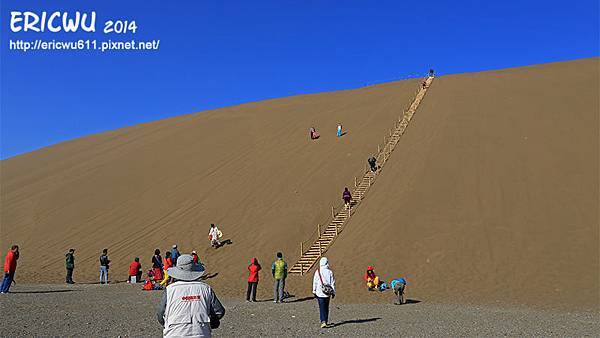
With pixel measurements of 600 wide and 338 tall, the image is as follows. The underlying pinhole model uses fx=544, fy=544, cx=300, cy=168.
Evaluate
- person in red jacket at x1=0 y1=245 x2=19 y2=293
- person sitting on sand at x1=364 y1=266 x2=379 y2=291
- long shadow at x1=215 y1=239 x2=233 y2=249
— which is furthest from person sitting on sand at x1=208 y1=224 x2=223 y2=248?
person in red jacket at x1=0 y1=245 x2=19 y2=293

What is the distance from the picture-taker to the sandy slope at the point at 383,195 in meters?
18.0

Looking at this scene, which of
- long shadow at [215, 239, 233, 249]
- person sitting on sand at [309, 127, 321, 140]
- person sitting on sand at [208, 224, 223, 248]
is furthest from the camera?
person sitting on sand at [309, 127, 321, 140]

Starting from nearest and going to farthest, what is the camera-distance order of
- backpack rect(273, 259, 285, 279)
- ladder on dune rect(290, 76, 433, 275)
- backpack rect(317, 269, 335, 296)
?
backpack rect(317, 269, 335, 296)
backpack rect(273, 259, 285, 279)
ladder on dune rect(290, 76, 433, 275)

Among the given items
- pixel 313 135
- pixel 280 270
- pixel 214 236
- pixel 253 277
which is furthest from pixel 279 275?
pixel 313 135

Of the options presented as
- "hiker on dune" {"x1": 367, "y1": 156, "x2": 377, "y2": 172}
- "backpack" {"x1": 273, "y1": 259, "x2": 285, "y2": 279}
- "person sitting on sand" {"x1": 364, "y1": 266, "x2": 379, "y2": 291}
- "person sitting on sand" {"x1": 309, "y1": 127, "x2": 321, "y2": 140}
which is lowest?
"person sitting on sand" {"x1": 364, "y1": 266, "x2": 379, "y2": 291}

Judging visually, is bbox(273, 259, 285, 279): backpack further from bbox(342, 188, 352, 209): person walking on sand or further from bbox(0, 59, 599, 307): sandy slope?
bbox(342, 188, 352, 209): person walking on sand

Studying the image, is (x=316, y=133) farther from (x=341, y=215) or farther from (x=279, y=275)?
(x=279, y=275)

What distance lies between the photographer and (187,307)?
14.4 ft

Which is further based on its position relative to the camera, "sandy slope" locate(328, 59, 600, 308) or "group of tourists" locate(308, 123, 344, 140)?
"group of tourists" locate(308, 123, 344, 140)

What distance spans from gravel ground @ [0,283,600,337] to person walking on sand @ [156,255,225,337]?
561 centimetres

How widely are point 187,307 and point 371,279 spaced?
1308cm

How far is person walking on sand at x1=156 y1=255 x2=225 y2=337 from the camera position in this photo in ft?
14.3

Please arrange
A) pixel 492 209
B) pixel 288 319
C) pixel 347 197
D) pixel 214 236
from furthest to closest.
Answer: pixel 347 197 < pixel 214 236 < pixel 492 209 < pixel 288 319

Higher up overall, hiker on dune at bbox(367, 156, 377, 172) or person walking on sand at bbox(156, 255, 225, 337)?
hiker on dune at bbox(367, 156, 377, 172)
